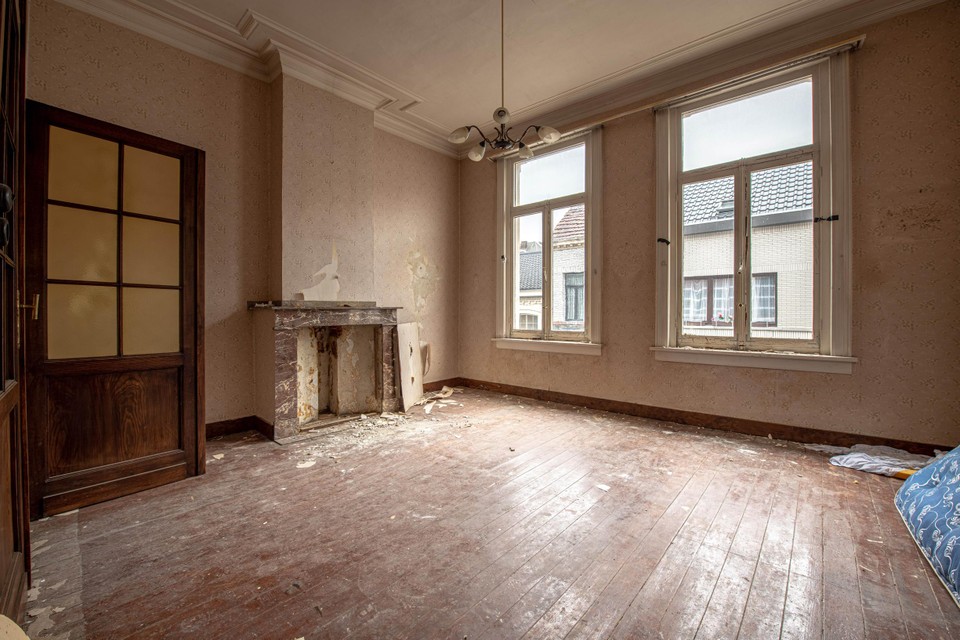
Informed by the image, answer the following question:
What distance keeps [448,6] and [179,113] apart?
88.2 inches

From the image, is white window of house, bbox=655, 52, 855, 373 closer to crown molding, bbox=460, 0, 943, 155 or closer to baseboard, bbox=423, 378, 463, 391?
crown molding, bbox=460, 0, 943, 155

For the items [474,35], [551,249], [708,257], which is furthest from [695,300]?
[474,35]

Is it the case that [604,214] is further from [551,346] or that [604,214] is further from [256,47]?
[256,47]

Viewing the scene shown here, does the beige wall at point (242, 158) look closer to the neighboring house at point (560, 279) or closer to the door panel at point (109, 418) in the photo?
the door panel at point (109, 418)

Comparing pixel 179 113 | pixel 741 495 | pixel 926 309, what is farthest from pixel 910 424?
pixel 179 113

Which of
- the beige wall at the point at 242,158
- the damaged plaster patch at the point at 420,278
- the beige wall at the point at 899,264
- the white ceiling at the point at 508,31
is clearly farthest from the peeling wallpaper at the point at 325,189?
the beige wall at the point at 899,264

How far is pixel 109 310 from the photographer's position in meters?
2.36

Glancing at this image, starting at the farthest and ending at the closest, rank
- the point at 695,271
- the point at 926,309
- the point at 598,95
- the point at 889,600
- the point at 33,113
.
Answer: the point at 598,95
the point at 695,271
the point at 926,309
the point at 33,113
the point at 889,600

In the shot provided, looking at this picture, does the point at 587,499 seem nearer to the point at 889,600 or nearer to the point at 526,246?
the point at 889,600

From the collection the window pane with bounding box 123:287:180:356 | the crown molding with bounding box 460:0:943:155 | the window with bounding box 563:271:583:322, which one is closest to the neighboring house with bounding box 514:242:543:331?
the window with bounding box 563:271:583:322

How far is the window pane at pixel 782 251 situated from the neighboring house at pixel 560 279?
1587 millimetres

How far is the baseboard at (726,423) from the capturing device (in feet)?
9.67

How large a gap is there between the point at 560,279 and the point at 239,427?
3516 millimetres

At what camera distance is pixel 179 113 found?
3.21 m
